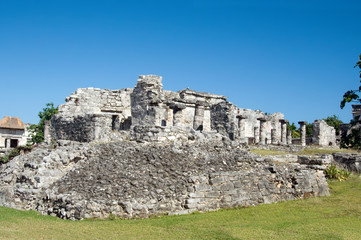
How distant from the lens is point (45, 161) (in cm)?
1182

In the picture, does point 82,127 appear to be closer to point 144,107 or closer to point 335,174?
point 144,107

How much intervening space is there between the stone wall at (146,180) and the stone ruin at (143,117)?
0.85 m

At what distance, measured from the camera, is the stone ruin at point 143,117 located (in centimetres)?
1373

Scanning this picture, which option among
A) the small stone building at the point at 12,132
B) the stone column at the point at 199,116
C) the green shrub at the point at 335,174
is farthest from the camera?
the small stone building at the point at 12,132

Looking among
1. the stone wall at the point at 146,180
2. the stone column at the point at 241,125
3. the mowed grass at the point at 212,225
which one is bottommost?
the mowed grass at the point at 212,225

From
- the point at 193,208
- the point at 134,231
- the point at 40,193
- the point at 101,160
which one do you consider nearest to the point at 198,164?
the point at 193,208

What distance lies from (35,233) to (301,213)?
20.8ft

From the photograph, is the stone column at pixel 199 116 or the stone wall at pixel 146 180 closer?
the stone wall at pixel 146 180

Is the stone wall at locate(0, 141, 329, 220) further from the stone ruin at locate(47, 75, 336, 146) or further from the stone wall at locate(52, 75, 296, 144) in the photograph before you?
the stone wall at locate(52, 75, 296, 144)

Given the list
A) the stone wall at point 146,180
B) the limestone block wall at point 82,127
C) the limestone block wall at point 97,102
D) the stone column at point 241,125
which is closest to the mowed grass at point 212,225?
the stone wall at point 146,180

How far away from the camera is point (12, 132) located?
46500 mm

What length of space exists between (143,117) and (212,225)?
13.4m

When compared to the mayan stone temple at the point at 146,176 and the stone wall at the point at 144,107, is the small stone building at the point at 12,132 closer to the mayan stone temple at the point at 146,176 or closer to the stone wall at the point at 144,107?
the stone wall at the point at 144,107

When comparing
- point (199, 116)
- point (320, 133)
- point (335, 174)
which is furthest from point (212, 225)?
point (320, 133)
